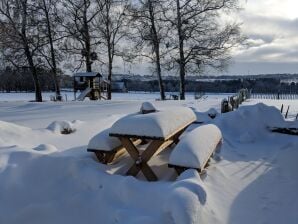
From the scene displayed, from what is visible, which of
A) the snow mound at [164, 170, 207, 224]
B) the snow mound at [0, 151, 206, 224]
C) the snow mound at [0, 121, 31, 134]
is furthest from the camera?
the snow mound at [0, 121, 31, 134]

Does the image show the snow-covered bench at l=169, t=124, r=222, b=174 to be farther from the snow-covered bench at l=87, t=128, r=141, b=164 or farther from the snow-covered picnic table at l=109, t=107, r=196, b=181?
the snow-covered bench at l=87, t=128, r=141, b=164

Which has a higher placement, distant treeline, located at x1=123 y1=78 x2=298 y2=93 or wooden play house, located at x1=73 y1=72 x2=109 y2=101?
wooden play house, located at x1=73 y1=72 x2=109 y2=101

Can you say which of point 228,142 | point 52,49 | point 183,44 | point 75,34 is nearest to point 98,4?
point 75,34

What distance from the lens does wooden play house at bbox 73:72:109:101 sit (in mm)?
28119

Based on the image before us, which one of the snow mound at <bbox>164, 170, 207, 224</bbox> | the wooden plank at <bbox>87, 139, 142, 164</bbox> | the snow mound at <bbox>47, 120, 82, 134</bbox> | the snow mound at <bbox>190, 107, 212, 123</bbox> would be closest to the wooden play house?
the snow mound at <bbox>190, 107, 212, 123</bbox>

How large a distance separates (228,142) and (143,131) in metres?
4.05

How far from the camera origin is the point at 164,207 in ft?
14.6

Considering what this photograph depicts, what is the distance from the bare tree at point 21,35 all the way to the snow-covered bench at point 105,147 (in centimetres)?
2078

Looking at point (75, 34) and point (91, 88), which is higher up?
point (75, 34)

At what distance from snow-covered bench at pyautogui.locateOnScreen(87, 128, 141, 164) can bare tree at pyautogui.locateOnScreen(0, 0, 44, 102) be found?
20.8 metres

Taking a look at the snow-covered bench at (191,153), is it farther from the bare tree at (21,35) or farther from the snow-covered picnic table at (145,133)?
the bare tree at (21,35)

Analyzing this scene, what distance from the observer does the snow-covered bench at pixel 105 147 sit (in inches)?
229

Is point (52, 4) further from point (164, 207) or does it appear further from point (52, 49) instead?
point (164, 207)

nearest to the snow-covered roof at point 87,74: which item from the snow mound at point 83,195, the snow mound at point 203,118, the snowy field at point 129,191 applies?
the snow mound at point 203,118
